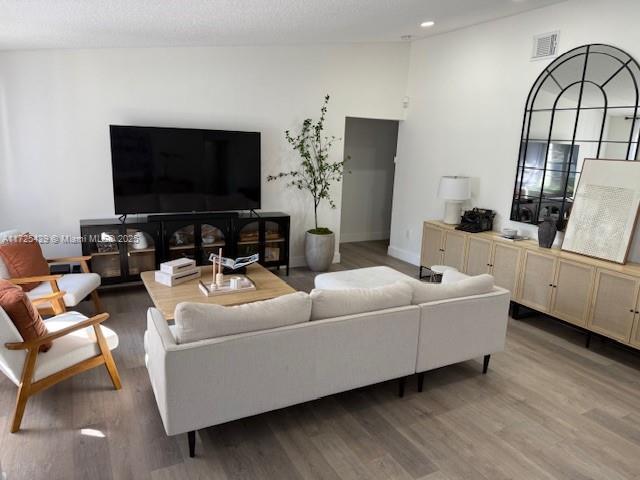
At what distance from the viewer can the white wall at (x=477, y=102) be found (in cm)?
409

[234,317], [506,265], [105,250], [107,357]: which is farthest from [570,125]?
[105,250]

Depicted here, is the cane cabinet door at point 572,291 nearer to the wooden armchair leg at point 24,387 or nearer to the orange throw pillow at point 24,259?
the wooden armchair leg at point 24,387

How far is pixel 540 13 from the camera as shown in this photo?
444cm

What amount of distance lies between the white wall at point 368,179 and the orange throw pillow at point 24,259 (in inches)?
178

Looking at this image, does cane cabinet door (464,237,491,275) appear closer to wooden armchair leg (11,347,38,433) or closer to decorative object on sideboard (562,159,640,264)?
decorative object on sideboard (562,159,640,264)

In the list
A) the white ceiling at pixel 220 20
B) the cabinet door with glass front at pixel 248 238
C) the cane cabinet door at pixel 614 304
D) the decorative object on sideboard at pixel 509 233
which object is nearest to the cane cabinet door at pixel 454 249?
the decorative object on sideboard at pixel 509 233

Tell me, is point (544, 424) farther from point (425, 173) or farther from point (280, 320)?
point (425, 173)

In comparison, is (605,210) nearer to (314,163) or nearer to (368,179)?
(314,163)

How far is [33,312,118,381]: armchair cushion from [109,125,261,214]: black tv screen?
2015 mm

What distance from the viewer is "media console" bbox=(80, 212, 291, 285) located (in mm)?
4559

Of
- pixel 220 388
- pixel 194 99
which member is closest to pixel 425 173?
pixel 194 99

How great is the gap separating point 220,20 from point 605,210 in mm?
3682

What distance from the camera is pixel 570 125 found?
4.23m

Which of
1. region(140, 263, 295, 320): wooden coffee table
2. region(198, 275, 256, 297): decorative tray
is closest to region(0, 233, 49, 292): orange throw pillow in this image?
region(140, 263, 295, 320): wooden coffee table
